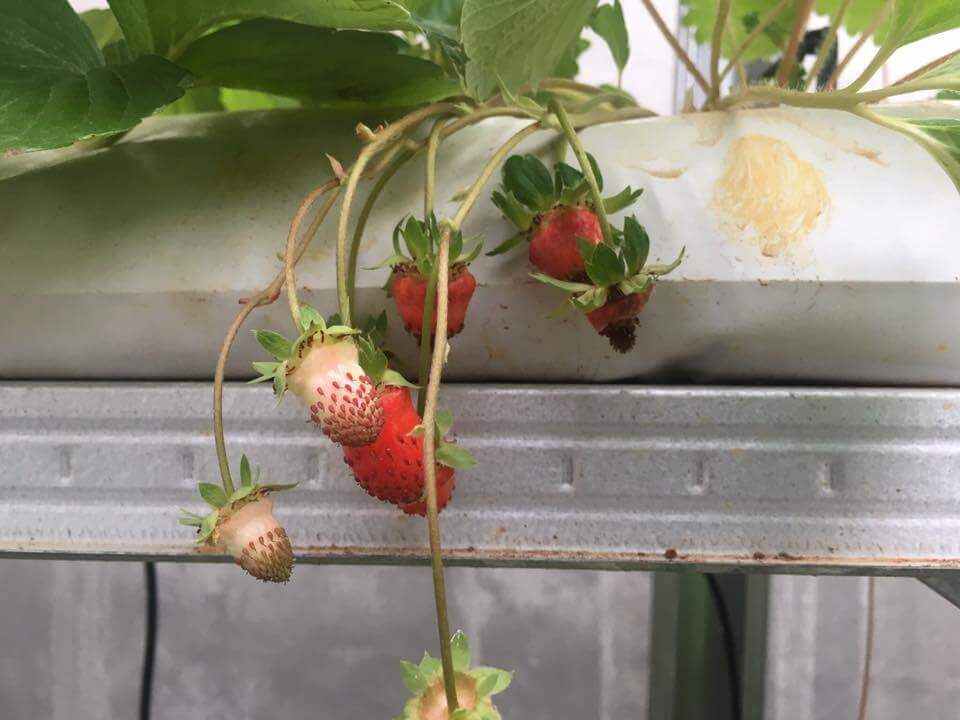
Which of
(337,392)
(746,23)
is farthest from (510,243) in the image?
(746,23)

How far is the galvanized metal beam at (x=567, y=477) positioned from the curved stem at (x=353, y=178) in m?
0.08

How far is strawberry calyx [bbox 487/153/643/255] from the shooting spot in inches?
11.1

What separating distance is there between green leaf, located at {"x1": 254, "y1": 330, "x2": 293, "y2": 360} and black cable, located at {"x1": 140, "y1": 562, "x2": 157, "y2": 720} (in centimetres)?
63

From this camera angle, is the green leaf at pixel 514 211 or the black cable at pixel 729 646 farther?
the black cable at pixel 729 646


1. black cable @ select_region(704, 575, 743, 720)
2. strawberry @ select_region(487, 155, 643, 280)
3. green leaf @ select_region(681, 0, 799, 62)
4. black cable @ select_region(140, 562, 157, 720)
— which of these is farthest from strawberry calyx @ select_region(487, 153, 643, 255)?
black cable @ select_region(140, 562, 157, 720)

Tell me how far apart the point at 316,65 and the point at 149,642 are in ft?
2.14

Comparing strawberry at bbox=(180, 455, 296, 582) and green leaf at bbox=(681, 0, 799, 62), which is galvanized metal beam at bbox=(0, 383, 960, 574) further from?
green leaf at bbox=(681, 0, 799, 62)

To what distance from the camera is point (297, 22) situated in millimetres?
298

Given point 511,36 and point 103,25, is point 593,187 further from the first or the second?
point 103,25

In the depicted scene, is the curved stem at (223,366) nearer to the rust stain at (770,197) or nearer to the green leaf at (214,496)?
the green leaf at (214,496)

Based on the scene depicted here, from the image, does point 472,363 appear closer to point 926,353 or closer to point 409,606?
point 926,353

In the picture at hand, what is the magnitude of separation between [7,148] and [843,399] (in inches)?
12.4

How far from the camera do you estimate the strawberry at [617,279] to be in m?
0.25

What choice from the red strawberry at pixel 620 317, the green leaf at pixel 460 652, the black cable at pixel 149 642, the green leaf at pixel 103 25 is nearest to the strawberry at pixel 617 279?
the red strawberry at pixel 620 317
